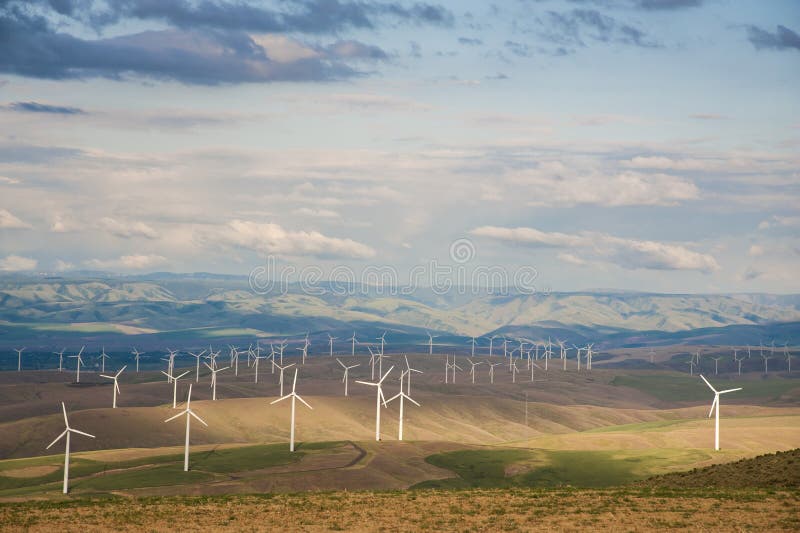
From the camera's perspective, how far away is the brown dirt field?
222 ft

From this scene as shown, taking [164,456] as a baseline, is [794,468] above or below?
above

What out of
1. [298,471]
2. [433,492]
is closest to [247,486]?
[298,471]

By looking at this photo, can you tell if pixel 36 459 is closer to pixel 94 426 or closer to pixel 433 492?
pixel 94 426

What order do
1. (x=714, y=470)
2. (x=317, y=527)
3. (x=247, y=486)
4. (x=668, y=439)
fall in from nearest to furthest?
(x=317, y=527) → (x=714, y=470) → (x=247, y=486) → (x=668, y=439)

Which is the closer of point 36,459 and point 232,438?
point 36,459

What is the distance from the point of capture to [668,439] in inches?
6772

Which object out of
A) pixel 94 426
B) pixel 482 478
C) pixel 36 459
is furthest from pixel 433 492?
pixel 94 426

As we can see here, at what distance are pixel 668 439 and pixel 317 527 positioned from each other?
115234 millimetres

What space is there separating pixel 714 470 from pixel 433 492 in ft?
90.4

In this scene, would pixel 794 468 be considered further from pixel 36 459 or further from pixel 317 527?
pixel 36 459

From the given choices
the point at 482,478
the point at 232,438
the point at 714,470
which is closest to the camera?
the point at 714,470

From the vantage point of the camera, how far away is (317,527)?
2719 inches

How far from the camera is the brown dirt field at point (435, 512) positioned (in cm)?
6762

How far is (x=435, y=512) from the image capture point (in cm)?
7450
